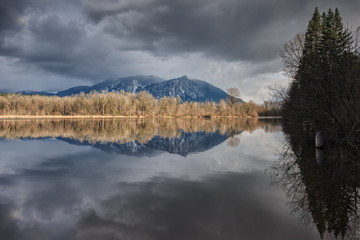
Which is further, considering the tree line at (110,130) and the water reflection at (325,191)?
the tree line at (110,130)

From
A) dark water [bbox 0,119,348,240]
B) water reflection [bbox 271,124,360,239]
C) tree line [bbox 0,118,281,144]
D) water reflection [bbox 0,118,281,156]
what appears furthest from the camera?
tree line [bbox 0,118,281,144]

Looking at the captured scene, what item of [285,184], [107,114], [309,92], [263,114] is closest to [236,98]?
[263,114]

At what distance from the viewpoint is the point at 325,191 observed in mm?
7426

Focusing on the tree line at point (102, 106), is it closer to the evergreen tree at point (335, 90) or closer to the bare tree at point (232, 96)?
the bare tree at point (232, 96)

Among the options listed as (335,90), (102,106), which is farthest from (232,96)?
(335,90)

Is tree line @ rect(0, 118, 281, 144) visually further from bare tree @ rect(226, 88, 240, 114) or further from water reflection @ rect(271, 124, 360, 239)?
bare tree @ rect(226, 88, 240, 114)

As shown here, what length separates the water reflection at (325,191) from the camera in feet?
17.7

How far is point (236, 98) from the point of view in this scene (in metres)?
138

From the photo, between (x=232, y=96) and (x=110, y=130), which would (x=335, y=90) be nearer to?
(x=110, y=130)

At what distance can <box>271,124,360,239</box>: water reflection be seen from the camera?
538 centimetres

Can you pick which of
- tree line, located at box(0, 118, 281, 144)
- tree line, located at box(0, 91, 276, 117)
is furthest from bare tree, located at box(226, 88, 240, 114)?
tree line, located at box(0, 118, 281, 144)

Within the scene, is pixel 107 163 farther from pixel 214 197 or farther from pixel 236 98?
pixel 236 98

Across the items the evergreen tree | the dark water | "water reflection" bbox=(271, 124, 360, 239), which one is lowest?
the dark water

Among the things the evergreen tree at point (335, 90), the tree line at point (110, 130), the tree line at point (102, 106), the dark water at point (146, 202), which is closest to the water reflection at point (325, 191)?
the dark water at point (146, 202)
